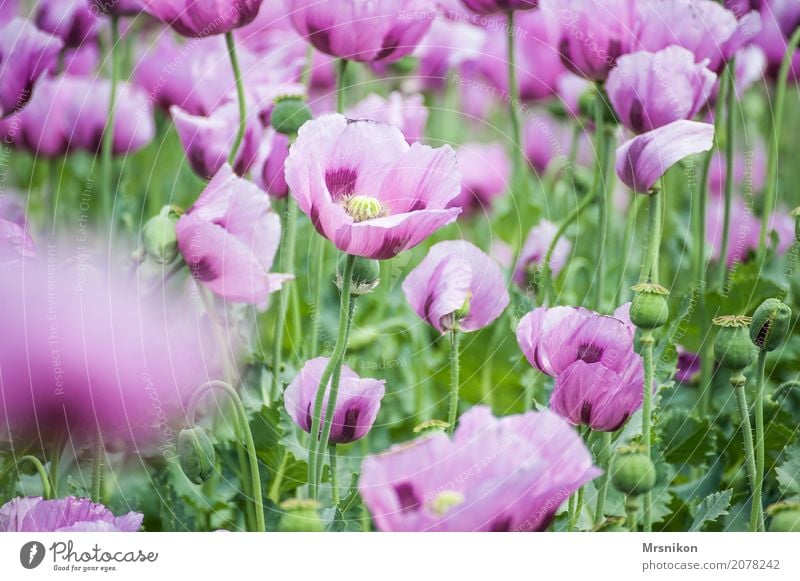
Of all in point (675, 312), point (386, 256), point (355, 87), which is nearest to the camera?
point (386, 256)

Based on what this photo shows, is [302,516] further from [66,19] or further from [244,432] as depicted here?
[66,19]

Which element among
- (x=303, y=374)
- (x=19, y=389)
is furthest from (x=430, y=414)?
(x=19, y=389)

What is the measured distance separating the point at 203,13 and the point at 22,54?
10cm

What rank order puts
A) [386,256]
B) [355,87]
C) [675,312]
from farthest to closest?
1. [355,87]
2. [675,312]
3. [386,256]

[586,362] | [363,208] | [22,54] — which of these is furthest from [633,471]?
[22,54]

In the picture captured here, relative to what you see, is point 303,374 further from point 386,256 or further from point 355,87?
point 355,87

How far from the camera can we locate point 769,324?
0.45m

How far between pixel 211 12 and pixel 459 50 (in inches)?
6.7

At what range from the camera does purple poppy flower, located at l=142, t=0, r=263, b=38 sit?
49 centimetres

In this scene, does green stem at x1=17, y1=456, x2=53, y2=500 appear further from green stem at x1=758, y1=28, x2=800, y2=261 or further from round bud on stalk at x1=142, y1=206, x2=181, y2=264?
green stem at x1=758, y1=28, x2=800, y2=261

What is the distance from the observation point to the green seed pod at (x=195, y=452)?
0.45 meters

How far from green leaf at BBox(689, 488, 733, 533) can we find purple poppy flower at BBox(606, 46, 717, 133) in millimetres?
179

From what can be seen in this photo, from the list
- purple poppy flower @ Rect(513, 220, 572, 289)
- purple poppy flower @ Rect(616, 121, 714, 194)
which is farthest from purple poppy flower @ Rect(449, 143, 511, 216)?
purple poppy flower @ Rect(616, 121, 714, 194)
